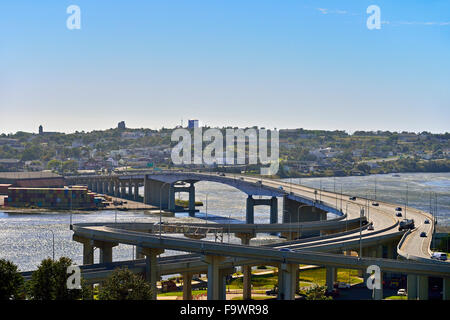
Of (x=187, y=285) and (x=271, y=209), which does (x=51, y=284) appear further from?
(x=271, y=209)

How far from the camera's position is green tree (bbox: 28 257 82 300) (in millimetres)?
26672

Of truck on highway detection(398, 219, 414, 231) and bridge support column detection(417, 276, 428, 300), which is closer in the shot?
bridge support column detection(417, 276, 428, 300)

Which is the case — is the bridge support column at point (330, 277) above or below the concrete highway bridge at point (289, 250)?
below

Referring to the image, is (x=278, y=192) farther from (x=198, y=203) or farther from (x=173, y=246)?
(x=173, y=246)

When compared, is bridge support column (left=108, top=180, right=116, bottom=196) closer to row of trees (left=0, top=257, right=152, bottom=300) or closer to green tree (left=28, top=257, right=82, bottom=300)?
row of trees (left=0, top=257, right=152, bottom=300)

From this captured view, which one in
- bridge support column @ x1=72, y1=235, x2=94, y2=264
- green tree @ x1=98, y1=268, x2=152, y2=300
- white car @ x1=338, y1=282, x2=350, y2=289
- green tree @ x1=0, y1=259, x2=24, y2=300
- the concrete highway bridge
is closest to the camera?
green tree @ x1=98, y1=268, x2=152, y2=300

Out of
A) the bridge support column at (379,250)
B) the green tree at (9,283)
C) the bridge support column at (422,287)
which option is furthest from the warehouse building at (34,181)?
the bridge support column at (422,287)

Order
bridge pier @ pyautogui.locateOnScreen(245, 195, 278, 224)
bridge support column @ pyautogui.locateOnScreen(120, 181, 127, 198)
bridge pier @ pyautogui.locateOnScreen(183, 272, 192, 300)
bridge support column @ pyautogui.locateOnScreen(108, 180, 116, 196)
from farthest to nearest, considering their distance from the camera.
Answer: bridge support column @ pyautogui.locateOnScreen(108, 180, 116, 196) → bridge support column @ pyautogui.locateOnScreen(120, 181, 127, 198) → bridge pier @ pyautogui.locateOnScreen(245, 195, 278, 224) → bridge pier @ pyautogui.locateOnScreen(183, 272, 192, 300)

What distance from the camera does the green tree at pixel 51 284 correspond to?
2667 centimetres

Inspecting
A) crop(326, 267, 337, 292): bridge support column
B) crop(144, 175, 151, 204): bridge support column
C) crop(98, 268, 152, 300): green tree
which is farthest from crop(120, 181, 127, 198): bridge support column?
crop(98, 268, 152, 300): green tree

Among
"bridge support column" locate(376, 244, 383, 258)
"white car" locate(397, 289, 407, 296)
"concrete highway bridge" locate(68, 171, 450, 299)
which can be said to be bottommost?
"white car" locate(397, 289, 407, 296)

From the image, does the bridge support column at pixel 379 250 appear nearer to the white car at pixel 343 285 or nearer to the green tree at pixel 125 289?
the white car at pixel 343 285

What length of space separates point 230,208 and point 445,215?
2795 centimetres

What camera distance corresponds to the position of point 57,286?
2670 cm
